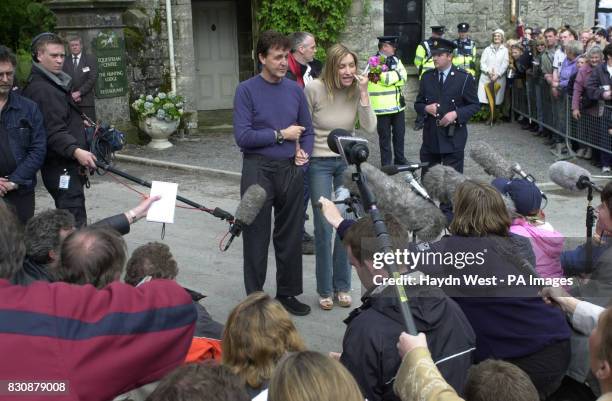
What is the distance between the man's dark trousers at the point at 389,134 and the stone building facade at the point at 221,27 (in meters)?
4.16

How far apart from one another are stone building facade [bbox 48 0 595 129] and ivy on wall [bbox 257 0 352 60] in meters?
0.32

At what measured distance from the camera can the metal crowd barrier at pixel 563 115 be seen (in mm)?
9852

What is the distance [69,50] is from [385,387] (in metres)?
9.52

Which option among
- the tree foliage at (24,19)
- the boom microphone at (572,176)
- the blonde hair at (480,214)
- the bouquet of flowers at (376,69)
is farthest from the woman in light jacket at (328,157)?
the tree foliage at (24,19)

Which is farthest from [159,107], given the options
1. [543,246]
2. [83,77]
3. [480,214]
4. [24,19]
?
[480,214]

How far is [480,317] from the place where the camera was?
353 cm

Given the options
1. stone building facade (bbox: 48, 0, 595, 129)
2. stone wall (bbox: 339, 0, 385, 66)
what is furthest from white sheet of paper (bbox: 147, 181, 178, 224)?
stone wall (bbox: 339, 0, 385, 66)

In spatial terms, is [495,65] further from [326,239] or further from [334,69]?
[326,239]

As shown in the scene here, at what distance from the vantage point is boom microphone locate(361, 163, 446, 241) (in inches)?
161

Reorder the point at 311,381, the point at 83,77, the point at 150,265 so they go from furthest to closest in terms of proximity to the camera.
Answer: the point at 83,77, the point at 150,265, the point at 311,381

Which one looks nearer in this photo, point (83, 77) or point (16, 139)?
point (16, 139)

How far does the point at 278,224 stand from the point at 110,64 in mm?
7295

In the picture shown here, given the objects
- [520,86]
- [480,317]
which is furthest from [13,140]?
[520,86]

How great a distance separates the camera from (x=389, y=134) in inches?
398
